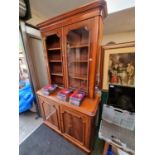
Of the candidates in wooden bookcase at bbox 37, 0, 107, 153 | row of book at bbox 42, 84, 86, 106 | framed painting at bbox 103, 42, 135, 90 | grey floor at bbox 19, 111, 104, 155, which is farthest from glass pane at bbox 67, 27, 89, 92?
grey floor at bbox 19, 111, 104, 155

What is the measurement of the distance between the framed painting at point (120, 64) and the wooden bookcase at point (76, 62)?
0.70 ft

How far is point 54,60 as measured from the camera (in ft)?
5.50

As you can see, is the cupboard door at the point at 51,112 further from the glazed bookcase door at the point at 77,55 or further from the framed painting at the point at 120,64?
the framed painting at the point at 120,64

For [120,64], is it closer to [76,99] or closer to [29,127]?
[76,99]

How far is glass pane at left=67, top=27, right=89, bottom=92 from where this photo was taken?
4.24 ft

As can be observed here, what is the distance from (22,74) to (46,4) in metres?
1.97

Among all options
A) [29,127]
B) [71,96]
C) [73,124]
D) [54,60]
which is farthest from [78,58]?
[29,127]

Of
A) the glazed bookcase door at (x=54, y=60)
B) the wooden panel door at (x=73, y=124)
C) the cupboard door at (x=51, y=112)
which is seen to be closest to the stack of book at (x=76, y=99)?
the wooden panel door at (x=73, y=124)

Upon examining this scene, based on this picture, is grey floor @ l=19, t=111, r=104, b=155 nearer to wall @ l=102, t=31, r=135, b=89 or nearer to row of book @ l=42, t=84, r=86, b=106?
row of book @ l=42, t=84, r=86, b=106

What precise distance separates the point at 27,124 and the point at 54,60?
1.56m

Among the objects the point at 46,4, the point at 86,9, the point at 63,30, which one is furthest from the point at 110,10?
the point at 46,4

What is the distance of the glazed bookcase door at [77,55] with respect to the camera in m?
1.24
